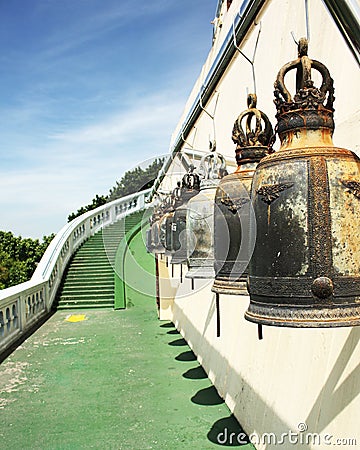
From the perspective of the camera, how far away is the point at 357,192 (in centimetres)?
170

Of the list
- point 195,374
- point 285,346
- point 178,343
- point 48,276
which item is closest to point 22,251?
point 48,276

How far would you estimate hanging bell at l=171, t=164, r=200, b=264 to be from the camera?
3836mm

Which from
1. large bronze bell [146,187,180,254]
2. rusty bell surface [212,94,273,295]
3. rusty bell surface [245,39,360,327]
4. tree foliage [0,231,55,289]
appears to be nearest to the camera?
rusty bell surface [245,39,360,327]

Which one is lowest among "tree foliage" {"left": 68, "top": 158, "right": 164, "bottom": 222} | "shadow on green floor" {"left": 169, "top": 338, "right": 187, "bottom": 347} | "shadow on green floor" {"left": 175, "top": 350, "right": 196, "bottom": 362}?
"shadow on green floor" {"left": 175, "top": 350, "right": 196, "bottom": 362}

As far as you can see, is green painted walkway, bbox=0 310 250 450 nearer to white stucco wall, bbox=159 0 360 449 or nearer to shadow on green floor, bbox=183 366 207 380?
shadow on green floor, bbox=183 366 207 380

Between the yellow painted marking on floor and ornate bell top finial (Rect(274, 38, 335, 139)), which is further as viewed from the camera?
the yellow painted marking on floor

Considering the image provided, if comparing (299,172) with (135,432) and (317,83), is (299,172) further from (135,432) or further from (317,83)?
(135,432)

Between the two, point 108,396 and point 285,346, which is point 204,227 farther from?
point 108,396

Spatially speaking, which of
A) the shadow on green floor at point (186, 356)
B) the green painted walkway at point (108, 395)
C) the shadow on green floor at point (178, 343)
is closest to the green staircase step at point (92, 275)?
the green painted walkway at point (108, 395)

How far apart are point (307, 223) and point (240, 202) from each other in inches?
31.2

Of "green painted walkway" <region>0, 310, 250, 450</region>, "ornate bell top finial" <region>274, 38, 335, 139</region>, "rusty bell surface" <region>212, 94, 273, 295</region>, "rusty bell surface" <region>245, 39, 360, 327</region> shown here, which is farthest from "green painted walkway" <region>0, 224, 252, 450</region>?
"ornate bell top finial" <region>274, 38, 335, 139</region>

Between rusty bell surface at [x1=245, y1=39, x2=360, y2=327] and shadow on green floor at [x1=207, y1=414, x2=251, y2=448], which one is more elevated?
Answer: rusty bell surface at [x1=245, y1=39, x2=360, y2=327]

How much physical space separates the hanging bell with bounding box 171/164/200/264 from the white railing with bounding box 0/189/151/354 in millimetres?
5096

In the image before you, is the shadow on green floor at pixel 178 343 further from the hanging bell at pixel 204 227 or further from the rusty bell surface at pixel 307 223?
the rusty bell surface at pixel 307 223
